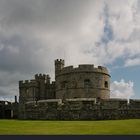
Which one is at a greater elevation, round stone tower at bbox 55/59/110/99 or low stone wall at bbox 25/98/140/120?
round stone tower at bbox 55/59/110/99

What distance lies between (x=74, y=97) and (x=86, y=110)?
1008cm

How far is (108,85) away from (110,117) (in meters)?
13.1

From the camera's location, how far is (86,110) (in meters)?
29.2

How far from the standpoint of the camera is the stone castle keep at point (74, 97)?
28906 mm

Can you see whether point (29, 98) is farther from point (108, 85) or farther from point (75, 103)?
point (75, 103)

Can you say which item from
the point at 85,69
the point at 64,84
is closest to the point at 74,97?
the point at 64,84

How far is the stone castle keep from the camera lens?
1138 inches

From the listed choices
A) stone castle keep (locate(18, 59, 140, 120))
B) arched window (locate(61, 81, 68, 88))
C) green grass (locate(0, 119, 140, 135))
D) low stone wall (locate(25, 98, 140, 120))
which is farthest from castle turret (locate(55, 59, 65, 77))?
green grass (locate(0, 119, 140, 135))

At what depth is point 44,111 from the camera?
30.7 metres

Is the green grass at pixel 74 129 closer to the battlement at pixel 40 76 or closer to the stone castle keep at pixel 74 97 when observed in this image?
the stone castle keep at pixel 74 97

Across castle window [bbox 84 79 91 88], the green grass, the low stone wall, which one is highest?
castle window [bbox 84 79 91 88]

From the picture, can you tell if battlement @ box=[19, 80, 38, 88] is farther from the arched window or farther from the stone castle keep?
the arched window

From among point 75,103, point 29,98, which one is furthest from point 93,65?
point 29,98

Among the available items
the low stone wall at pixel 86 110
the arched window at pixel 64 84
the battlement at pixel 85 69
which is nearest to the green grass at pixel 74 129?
the low stone wall at pixel 86 110
